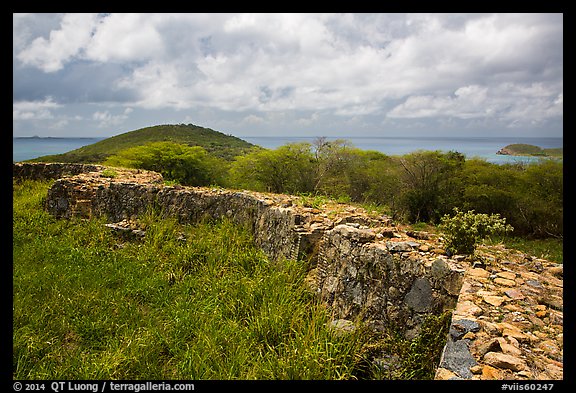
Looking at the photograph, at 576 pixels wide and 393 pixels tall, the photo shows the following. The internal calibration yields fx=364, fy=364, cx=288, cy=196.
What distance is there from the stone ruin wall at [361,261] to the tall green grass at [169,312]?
334 millimetres

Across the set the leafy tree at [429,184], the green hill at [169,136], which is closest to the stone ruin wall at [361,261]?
the leafy tree at [429,184]

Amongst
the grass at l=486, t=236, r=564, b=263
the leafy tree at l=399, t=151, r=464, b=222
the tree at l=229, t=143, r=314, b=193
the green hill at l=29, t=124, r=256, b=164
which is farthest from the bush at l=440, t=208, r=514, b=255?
the green hill at l=29, t=124, r=256, b=164

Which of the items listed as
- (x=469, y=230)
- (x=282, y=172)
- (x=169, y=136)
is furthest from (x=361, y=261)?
(x=169, y=136)

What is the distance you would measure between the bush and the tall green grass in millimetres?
1587

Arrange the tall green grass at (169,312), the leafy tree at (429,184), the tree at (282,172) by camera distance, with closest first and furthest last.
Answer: the tall green grass at (169,312), the leafy tree at (429,184), the tree at (282,172)

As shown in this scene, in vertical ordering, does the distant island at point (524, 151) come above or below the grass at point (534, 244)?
above

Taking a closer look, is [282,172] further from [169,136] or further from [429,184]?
[169,136]

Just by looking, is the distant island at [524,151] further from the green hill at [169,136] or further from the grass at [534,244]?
the green hill at [169,136]

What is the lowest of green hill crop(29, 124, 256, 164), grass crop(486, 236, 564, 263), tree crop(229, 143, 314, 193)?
grass crop(486, 236, 564, 263)

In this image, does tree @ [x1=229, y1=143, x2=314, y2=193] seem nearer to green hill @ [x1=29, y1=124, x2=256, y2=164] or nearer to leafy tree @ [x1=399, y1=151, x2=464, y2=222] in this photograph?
leafy tree @ [x1=399, y1=151, x2=464, y2=222]

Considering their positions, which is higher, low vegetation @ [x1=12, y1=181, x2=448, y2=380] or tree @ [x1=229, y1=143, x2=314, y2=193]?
tree @ [x1=229, y1=143, x2=314, y2=193]

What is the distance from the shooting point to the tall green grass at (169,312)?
13.5 feet

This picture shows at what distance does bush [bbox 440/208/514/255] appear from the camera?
4.35 m

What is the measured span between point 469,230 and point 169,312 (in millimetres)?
4324
